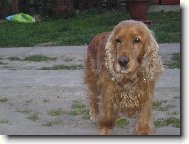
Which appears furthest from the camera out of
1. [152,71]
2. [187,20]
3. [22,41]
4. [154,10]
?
[154,10]

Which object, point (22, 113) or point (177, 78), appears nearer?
point (22, 113)

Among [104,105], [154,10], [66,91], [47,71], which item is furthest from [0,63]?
[154,10]

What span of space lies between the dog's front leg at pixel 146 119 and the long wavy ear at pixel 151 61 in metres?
0.14

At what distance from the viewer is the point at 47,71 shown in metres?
8.71

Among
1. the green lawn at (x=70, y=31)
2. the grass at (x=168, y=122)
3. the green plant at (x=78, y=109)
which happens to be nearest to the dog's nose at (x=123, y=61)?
the grass at (x=168, y=122)

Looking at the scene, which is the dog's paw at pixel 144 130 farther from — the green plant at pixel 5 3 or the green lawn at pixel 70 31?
the green plant at pixel 5 3

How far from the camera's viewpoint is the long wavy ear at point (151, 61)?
4.68 m

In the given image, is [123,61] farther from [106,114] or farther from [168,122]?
[168,122]

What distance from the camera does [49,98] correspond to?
6.96m

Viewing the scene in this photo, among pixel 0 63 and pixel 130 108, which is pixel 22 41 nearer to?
pixel 0 63

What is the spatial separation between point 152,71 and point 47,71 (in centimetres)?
416

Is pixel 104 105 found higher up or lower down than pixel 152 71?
lower down

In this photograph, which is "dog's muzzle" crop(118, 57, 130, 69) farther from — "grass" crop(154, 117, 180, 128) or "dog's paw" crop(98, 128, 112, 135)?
"grass" crop(154, 117, 180, 128)

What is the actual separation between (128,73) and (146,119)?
1.78 ft
